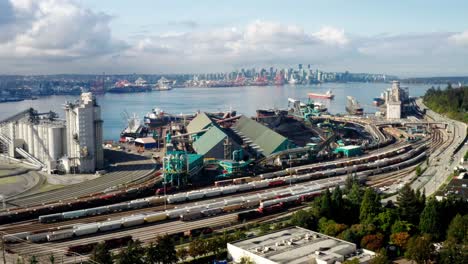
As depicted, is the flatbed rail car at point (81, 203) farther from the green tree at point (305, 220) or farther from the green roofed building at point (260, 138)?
the green roofed building at point (260, 138)

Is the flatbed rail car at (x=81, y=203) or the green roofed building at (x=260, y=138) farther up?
the green roofed building at (x=260, y=138)

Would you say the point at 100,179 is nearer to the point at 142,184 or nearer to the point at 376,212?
the point at 142,184

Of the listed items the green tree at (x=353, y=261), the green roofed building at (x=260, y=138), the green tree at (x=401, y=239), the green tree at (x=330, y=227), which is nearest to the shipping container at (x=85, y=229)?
the green tree at (x=330, y=227)

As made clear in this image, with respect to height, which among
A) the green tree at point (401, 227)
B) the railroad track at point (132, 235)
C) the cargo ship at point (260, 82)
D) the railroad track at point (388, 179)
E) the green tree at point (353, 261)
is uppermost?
the cargo ship at point (260, 82)

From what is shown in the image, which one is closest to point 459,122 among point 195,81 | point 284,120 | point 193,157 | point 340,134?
point 340,134

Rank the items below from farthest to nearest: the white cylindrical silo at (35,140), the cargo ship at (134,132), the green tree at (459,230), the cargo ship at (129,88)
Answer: the cargo ship at (129,88), the cargo ship at (134,132), the white cylindrical silo at (35,140), the green tree at (459,230)
